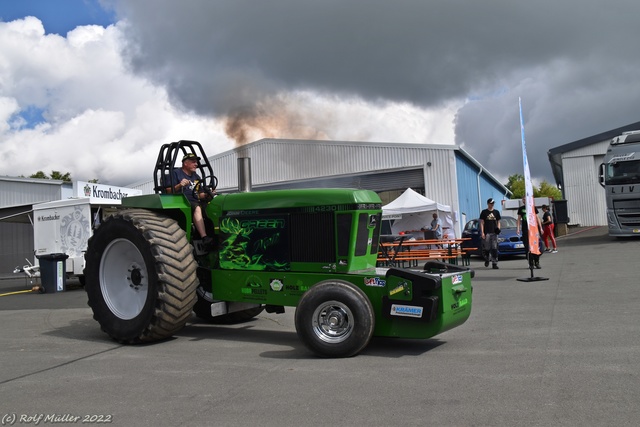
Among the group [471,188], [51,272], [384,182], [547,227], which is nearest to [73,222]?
[51,272]

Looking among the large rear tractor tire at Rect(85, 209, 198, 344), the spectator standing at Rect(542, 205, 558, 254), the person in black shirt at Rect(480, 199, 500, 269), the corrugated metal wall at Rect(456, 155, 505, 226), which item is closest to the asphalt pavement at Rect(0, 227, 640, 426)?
the large rear tractor tire at Rect(85, 209, 198, 344)

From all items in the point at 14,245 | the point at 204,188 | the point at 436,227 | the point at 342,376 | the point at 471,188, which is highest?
the point at 471,188

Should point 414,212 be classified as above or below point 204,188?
above

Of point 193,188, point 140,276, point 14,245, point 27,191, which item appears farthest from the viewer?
point 27,191

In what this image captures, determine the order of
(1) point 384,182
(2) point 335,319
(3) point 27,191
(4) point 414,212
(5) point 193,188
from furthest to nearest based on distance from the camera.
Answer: (1) point 384,182 < (3) point 27,191 < (4) point 414,212 < (5) point 193,188 < (2) point 335,319

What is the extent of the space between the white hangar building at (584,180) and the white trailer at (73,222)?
1245 inches

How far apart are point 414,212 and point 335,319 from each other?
53.9 ft

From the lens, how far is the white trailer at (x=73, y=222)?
54.7 feet

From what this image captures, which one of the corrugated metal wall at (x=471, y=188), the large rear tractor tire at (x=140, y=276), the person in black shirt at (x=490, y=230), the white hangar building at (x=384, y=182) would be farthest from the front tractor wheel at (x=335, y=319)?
the corrugated metal wall at (x=471, y=188)

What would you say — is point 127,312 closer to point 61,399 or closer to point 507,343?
point 61,399

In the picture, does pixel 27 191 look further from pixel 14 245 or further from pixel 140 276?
pixel 140 276

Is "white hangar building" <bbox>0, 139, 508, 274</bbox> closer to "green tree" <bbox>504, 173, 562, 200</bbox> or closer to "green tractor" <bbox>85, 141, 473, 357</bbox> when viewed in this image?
"green tractor" <bbox>85, 141, 473, 357</bbox>

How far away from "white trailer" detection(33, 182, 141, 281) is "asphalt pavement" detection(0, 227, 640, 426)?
8371mm

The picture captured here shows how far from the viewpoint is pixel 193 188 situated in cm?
763
